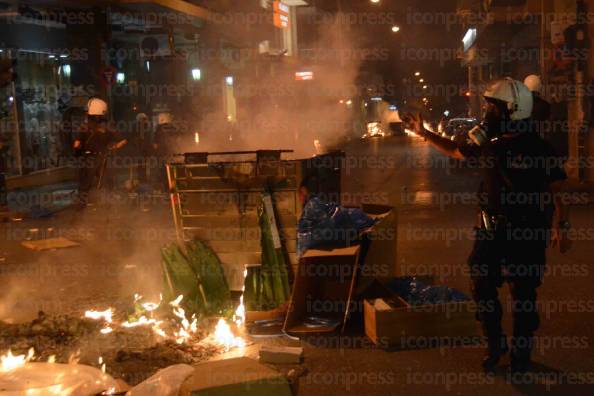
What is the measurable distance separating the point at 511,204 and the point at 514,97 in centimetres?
66

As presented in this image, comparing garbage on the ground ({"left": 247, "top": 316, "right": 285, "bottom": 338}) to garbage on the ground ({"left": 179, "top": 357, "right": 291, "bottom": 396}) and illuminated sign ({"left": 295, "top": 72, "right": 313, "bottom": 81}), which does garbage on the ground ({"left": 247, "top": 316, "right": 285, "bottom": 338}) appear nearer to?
garbage on the ground ({"left": 179, "top": 357, "right": 291, "bottom": 396})

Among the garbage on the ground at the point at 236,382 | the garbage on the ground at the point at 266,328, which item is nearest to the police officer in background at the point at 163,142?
the garbage on the ground at the point at 266,328

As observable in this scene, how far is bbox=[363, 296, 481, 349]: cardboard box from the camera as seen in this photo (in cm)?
503

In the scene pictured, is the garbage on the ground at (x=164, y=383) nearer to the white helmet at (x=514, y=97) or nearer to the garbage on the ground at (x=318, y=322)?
the garbage on the ground at (x=318, y=322)

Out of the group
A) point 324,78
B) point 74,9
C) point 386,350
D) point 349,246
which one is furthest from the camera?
point 324,78

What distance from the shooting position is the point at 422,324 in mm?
5070

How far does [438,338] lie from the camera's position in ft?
16.7

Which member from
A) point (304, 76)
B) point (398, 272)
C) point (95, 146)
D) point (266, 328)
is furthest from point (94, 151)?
point (304, 76)

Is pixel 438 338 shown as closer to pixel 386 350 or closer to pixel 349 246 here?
pixel 386 350

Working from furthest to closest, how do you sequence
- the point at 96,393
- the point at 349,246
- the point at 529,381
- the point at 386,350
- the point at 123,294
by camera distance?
1. the point at 123,294
2. the point at 349,246
3. the point at 386,350
4. the point at 529,381
5. the point at 96,393

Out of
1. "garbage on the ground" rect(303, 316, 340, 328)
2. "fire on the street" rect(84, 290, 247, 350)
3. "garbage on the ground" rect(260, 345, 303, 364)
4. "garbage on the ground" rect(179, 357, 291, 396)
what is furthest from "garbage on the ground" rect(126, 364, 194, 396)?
"garbage on the ground" rect(303, 316, 340, 328)

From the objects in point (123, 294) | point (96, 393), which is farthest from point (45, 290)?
point (96, 393)

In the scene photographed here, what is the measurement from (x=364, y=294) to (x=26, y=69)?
14206mm

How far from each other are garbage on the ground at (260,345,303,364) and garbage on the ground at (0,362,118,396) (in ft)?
3.26
